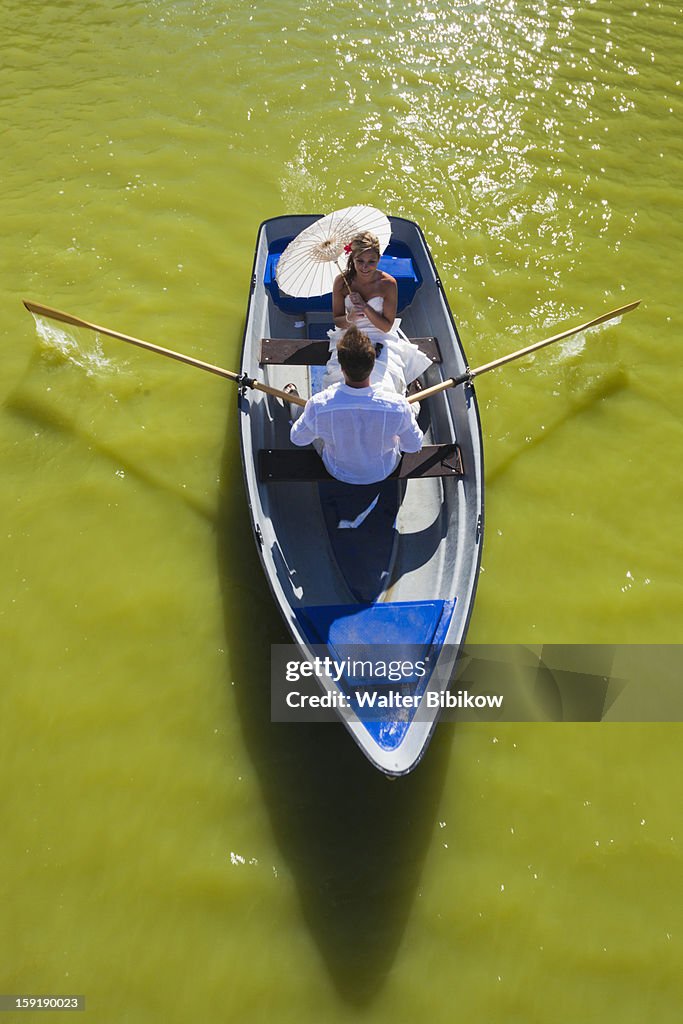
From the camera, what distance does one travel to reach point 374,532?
5.39 m

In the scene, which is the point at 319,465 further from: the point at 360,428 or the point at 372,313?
the point at 372,313

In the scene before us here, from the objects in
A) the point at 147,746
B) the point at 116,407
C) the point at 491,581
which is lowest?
the point at 147,746

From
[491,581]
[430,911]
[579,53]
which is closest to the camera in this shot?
[430,911]

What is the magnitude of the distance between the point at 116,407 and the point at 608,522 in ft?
15.2

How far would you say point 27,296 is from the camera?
737 centimetres

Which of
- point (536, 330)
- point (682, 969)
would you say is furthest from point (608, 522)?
point (682, 969)

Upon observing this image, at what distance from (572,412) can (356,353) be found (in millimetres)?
3310

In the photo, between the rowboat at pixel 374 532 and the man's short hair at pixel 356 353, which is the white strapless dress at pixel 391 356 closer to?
the rowboat at pixel 374 532

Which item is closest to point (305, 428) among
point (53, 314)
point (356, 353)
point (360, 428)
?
point (360, 428)

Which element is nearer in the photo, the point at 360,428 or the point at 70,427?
the point at 360,428

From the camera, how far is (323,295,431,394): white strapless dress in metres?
5.36

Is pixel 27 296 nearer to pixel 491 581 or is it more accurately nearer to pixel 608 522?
pixel 491 581

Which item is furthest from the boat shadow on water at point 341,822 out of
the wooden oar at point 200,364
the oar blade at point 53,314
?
the oar blade at point 53,314

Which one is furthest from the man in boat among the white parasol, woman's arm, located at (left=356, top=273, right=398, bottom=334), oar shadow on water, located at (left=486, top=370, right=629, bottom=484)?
oar shadow on water, located at (left=486, top=370, right=629, bottom=484)
